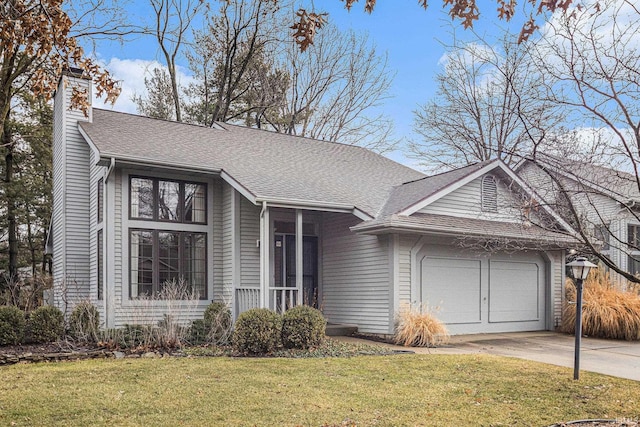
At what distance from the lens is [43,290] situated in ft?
54.4

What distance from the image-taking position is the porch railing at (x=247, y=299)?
11719 millimetres

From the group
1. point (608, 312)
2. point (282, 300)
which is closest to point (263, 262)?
point (282, 300)

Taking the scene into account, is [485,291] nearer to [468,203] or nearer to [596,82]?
[468,203]

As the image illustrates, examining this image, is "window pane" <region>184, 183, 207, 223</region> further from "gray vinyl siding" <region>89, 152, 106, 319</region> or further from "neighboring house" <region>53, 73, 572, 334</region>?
"gray vinyl siding" <region>89, 152, 106, 319</region>

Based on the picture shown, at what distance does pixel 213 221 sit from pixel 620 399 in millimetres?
8746

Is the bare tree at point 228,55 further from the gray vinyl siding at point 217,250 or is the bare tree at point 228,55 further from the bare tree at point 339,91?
the gray vinyl siding at point 217,250

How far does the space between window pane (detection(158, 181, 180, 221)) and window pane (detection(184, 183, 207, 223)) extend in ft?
0.69

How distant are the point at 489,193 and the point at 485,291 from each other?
2.34 metres

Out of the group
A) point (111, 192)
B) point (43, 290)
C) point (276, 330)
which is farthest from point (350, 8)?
point (43, 290)

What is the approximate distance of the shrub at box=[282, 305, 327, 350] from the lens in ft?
33.0

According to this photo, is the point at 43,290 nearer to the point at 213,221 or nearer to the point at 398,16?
the point at 213,221

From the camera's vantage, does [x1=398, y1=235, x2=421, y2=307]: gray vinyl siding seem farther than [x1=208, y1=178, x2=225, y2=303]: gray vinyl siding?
No

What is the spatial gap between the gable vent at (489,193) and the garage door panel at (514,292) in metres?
1.34

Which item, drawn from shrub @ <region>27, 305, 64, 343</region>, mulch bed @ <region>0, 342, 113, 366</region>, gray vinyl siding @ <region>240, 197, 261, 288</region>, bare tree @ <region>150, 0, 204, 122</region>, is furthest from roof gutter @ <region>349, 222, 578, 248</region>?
bare tree @ <region>150, 0, 204, 122</region>
